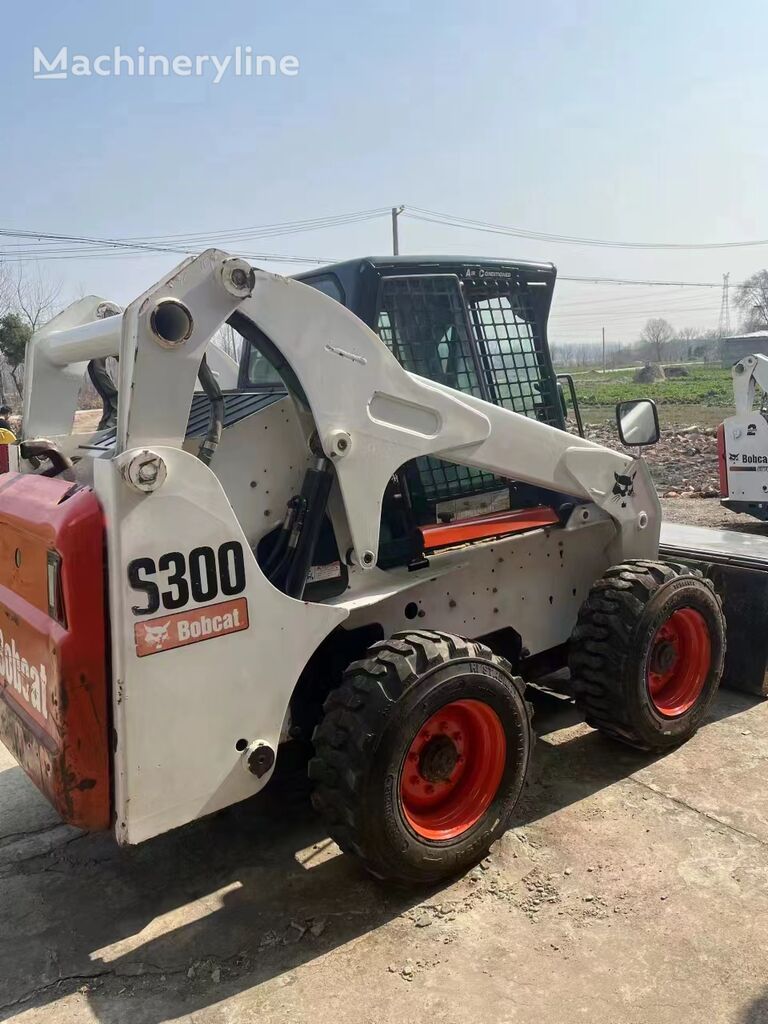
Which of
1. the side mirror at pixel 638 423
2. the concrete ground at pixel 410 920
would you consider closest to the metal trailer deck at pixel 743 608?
the concrete ground at pixel 410 920

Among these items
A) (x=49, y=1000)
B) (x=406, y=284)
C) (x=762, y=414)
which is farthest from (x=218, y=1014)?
(x=762, y=414)

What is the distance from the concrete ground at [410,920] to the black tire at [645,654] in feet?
0.96

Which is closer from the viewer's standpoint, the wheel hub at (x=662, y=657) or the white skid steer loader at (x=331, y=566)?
the white skid steer loader at (x=331, y=566)

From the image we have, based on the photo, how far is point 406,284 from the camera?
3748 millimetres

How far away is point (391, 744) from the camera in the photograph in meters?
3.01

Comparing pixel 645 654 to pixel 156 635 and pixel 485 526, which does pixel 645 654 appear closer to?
pixel 485 526

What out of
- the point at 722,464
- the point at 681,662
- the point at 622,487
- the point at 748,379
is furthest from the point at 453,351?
the point at 722,464

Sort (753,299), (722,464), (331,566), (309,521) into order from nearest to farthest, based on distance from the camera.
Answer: (309,521)
(331,566)
(722,464)
(753,299)

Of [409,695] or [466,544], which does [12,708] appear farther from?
[466,544]

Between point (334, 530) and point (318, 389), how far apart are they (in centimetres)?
60

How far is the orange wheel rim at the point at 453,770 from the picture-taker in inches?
130

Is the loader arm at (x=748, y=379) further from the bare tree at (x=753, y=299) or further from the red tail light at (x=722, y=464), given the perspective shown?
the bare tree at (x=753, y=299)

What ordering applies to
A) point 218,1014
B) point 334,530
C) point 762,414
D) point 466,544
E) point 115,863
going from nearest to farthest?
point 218,1014 → point 334,530 → point 115,863 → point 466,544 → point 762,414

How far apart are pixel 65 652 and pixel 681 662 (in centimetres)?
323
